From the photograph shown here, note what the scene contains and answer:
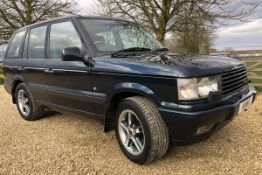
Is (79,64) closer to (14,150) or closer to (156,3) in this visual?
(14,150)

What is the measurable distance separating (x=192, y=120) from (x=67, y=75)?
2050 millimetres

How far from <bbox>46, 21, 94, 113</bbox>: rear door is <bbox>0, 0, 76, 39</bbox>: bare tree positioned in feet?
47.5

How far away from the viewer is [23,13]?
723 inches

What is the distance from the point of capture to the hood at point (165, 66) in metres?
2.95

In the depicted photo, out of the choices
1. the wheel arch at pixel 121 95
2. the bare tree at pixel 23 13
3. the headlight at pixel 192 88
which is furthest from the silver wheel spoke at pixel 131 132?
the bare tree at pixel 23 13

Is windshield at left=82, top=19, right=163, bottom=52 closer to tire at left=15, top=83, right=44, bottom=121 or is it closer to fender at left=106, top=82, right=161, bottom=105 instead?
fender at left=106, top=82, right=161, bottom=105

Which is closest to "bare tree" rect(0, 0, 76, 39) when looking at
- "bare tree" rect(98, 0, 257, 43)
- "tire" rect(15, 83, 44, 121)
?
"bare tree" rect(98, 0, 257, 43)

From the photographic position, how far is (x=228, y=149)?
375cm

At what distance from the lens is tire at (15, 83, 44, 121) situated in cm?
542

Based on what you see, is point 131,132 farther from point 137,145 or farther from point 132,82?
point 132,82

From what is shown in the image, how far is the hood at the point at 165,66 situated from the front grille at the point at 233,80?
6cm

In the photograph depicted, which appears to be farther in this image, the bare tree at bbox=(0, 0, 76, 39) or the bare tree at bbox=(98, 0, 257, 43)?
the bare tree at bbox=(0, 0, 76, 39)

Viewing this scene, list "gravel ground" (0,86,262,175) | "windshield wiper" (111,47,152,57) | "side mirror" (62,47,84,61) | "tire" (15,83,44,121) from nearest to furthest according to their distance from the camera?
"gravel ground" (0,86,262,175) < "side mirror" (62,47,84,61) < "windshield wiper" (111,47,152,57) < "tire" (15,83,44,121)

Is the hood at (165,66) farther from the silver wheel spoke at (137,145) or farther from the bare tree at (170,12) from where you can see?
the bare tree at (170,12)
